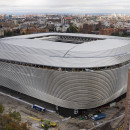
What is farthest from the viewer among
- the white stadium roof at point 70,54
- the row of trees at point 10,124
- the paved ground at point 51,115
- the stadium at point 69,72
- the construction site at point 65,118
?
the white stadium roof at point 70,54

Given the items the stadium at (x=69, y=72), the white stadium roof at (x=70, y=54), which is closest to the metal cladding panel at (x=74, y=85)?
the stadium at (x=69, y=72)

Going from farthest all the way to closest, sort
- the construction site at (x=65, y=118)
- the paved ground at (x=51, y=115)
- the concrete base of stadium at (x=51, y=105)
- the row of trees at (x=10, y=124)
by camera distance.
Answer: the concrete base of stadium at (x=51, y=105) → the paved ground at (x=51, y=115) → the construction site at (x=65, y=118) → the row of trees at (x=10, y=124)

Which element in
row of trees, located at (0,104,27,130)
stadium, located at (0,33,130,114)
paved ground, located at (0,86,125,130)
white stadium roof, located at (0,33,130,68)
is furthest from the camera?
white stadium roof, located at (0,33,130,68)

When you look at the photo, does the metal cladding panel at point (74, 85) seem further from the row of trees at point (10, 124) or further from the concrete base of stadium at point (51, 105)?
the row of trees at point (10, 124)

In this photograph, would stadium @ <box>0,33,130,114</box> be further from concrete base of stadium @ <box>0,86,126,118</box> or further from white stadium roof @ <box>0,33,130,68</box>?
concrete base of stadium @ <box>0,86,126,118</box>

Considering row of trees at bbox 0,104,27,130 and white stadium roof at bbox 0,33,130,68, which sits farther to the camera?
white stadium roof at bbox 0,33,130,68

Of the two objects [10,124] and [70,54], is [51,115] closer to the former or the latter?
[10,124]

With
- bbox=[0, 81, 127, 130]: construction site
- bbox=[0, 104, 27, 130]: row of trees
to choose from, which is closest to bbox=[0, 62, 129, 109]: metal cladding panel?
bbox=[0, 81, 127, 130]: construction site
